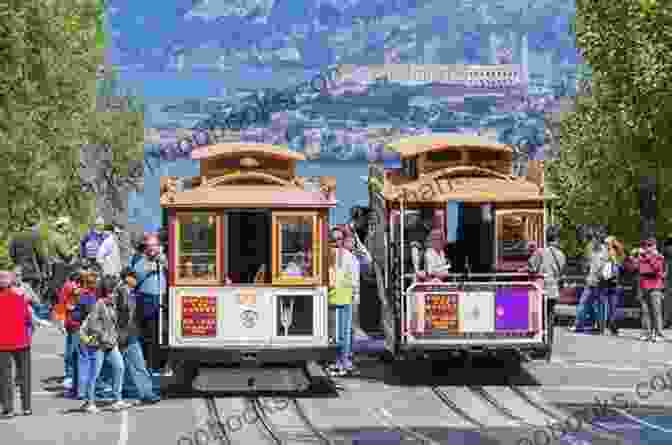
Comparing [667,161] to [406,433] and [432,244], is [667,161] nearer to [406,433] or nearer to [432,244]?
[432,244]

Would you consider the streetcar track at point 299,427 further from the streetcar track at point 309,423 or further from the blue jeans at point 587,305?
the blue jeans at point 587,305

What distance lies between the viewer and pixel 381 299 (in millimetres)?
26516

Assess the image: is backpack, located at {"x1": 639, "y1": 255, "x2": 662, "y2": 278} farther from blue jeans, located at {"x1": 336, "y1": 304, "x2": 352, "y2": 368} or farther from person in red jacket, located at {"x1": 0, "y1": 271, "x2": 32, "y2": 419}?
person in red jacket, located at {"x1": 0, "y1": 271, "x2": 32, "y2": 419}

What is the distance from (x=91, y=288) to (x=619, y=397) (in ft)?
22.1

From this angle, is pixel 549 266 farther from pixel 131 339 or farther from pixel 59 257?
pixel 59 257

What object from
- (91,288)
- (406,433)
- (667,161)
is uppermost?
(667,161)

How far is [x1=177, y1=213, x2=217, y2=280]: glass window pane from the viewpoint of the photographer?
23406 millimetres

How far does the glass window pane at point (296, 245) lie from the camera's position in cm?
2348

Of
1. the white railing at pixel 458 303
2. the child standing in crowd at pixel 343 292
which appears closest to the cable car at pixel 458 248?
the white railing at pixel 458 303

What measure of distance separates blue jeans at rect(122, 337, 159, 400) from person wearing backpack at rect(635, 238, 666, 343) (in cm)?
969

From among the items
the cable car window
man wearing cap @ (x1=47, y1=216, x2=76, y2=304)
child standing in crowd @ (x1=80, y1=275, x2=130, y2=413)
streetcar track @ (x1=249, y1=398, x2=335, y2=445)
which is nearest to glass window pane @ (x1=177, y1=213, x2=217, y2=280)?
the cable car window

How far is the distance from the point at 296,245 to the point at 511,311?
117 inches

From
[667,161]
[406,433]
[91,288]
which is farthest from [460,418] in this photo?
[667,161]

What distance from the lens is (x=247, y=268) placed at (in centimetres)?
2391
